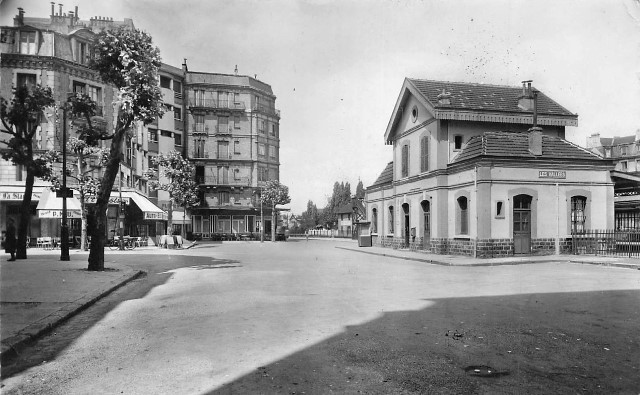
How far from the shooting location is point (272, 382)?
15.2 feet

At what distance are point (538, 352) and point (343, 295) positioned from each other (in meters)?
5.15

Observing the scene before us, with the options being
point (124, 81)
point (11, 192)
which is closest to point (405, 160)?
point (124, 81)

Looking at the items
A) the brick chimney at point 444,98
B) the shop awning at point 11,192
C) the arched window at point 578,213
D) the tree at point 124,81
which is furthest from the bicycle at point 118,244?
the arched window at point 578,213

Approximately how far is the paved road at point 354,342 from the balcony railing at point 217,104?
5259 centimetres

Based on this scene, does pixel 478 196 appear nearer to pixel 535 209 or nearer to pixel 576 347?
pixel 535 209

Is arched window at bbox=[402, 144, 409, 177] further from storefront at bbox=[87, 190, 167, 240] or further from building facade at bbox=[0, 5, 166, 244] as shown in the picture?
storefront at bbox=[87, 190, 167, 240]

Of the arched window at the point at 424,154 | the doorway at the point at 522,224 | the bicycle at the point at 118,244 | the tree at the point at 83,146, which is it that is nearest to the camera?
the tree at the point at 83,146

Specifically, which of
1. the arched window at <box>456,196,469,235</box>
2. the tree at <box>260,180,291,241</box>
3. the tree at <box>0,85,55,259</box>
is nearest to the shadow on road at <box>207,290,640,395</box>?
the tree at <box>0,85,55,259</box>

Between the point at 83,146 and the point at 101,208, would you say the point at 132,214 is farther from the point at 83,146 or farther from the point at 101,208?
the point at 101,208

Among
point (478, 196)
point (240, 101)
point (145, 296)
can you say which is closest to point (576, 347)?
point (145, 296)

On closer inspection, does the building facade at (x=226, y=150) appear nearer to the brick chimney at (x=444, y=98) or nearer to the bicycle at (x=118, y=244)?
the bicycle at (x=118, y=244)

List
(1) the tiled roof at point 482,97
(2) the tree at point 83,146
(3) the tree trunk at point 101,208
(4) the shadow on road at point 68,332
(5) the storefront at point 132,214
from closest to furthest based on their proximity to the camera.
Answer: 1. (4) the shadow on road at point 68,332
2. (3) the tree trunk at point 101,208
3. (2) the tree at point 83,146
4. (1) the tiled roof at point 482,97
5. (5) the storefront at point 132,214

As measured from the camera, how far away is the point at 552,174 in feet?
73.9

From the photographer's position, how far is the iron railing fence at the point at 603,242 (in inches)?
856
